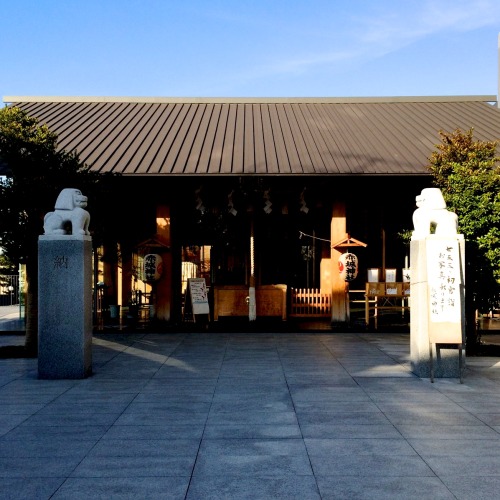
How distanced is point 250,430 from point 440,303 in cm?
417

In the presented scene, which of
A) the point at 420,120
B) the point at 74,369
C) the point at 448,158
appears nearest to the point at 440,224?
the point at 448,158

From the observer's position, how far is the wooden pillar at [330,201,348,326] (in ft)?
56.9

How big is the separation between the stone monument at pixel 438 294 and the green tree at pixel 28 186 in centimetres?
682

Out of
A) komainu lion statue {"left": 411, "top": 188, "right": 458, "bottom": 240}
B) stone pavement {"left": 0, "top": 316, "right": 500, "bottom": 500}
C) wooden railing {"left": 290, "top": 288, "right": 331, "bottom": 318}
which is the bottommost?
stone pavement {"left": 0, "top": 316, "right": 500, "bottom": 500}

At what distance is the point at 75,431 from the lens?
666cm

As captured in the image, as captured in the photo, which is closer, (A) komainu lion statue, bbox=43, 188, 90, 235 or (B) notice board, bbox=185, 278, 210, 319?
(A) komainu lion statue, bbox=43, 188, 90, 235

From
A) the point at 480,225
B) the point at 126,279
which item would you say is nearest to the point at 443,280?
the point at 480,225

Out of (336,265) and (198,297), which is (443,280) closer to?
(336,265)

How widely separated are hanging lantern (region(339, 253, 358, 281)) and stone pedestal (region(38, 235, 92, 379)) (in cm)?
861

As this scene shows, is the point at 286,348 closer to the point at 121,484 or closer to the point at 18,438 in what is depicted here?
the point at 18,438

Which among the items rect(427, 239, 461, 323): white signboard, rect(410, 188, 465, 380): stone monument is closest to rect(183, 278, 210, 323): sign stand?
rect(410, 188, 465, 380): stone monument

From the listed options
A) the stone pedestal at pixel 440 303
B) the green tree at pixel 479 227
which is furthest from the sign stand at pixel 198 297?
the stone pedestal at pixel 440 303

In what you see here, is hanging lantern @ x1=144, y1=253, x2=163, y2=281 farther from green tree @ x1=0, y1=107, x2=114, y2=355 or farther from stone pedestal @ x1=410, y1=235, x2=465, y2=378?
stone pedestal @ x1=410, y1=235, x2=465, y2=378

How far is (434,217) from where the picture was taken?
32.5 feet
